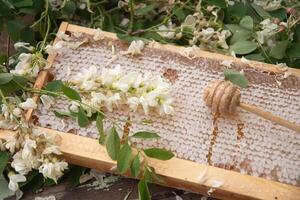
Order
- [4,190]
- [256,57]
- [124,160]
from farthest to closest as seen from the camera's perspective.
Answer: [256,57] → [4,190] → [124,160]

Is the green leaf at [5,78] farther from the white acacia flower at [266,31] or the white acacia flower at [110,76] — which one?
the white acacia flower at [266,31]

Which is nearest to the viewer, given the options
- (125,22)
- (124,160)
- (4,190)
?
(124,160)

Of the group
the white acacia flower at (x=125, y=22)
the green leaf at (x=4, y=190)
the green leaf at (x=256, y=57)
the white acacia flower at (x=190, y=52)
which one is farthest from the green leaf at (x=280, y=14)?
the green leaf at (x=4, y=190)

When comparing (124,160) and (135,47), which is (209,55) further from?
(124,160)

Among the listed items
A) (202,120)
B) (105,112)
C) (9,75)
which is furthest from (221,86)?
(9,75)

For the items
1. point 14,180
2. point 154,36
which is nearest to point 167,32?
point 154,36
